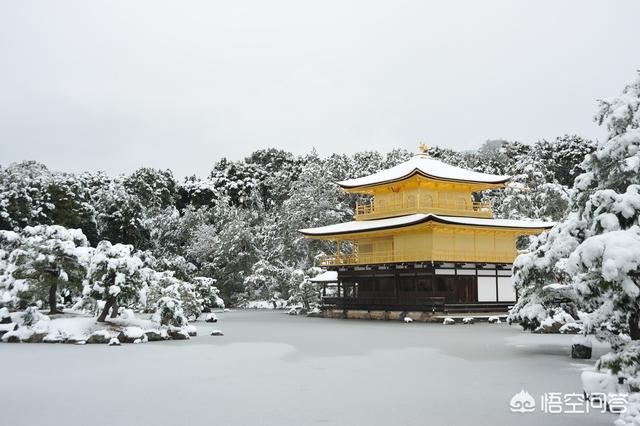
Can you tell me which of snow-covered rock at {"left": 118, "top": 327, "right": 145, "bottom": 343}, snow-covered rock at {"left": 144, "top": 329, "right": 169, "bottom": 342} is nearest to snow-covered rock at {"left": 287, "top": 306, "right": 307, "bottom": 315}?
snow-covered rock at {"left": 144, "top": 329, "right": 169, "bottom": 342}

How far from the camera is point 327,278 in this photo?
4106 centimetres

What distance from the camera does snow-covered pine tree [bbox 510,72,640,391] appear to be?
7.91 metres

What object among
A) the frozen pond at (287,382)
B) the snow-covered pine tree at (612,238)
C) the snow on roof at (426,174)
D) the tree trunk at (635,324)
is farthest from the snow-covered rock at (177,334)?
the snow on roof at (426,174)

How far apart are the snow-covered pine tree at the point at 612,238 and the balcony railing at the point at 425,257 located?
1648 cm

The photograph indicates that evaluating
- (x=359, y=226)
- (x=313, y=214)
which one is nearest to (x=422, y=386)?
(x=359, y=226)

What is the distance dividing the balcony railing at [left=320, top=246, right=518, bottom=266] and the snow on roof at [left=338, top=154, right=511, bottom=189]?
447 cm

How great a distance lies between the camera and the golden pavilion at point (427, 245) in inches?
1315

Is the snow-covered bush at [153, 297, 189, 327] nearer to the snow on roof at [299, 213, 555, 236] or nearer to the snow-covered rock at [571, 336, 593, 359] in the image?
the snow-covered rock at [571, 336, 593, 359]

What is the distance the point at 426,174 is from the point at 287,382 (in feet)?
80.6

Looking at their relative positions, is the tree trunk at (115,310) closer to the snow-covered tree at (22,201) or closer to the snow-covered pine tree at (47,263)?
the snow-covered pine tree at (47,263)

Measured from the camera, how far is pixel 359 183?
1549 inches

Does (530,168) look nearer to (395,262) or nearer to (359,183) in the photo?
(359,183)

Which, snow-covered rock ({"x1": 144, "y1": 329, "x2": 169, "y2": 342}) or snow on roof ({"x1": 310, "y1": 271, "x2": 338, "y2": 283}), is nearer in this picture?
snow-covered rock ({"x1": 144, "y1": 329, "x2": 169, "y2": 342})

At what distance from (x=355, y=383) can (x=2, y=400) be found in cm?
641
